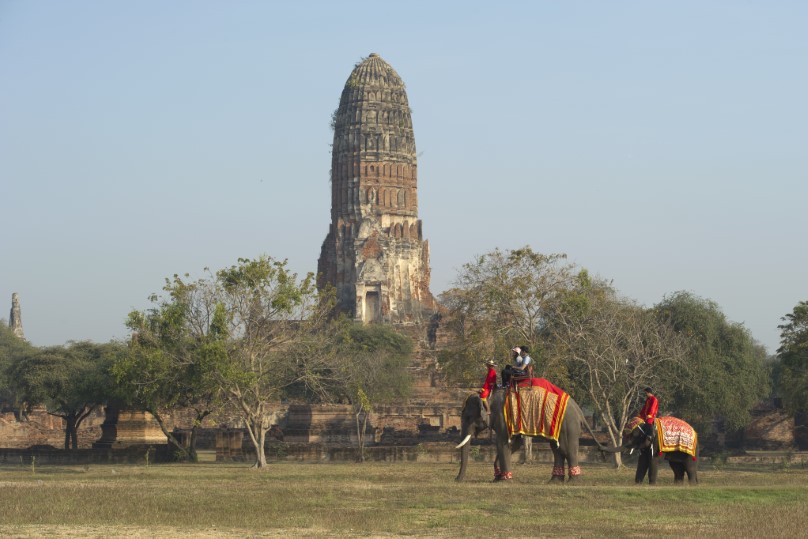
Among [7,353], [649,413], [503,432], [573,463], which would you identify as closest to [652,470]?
[649,413]

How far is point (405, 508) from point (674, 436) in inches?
293

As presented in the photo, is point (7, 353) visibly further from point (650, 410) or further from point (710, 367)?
point (650, 410)

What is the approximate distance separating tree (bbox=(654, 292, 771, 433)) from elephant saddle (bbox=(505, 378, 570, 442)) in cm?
2552

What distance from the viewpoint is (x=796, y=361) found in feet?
154

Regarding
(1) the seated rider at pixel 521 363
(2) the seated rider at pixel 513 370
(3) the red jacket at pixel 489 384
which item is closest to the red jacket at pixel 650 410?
(1) the seated rider at pixel 521 363

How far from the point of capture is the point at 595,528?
63.2 feet

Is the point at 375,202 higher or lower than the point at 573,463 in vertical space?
higher

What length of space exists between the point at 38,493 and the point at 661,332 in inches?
1261

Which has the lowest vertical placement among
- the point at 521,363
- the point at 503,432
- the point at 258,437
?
the point at 503,432

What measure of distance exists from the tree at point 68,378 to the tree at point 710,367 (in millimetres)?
23739

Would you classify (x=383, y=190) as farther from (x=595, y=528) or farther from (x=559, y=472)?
(x=595, y=528)

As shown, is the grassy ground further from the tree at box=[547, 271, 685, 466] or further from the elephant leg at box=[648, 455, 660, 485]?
the tree at box=[547, 271, 685, 466]

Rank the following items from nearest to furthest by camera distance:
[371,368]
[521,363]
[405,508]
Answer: [405,508]
[521,363]
[371,368]

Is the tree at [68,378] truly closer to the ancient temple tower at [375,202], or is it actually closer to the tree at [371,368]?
the tree at [371,368]
